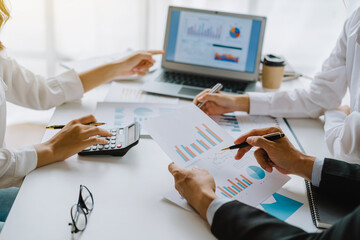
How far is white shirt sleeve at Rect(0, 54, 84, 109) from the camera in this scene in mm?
1104

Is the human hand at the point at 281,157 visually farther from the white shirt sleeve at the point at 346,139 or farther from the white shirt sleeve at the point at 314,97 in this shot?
the white shirt sleeve at the point at 314,97

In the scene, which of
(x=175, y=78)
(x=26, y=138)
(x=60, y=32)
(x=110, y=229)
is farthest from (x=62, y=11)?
(x=110, y=229)

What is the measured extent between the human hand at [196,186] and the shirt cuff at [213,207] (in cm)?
1

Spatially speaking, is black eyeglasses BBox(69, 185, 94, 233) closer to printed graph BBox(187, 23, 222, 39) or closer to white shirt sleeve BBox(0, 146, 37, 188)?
white shirt sleeve BBox(0, 146, 37, 188)

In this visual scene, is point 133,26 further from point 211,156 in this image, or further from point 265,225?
point 265,225

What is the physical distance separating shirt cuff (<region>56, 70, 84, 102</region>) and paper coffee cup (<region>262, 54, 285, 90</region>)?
69 cm

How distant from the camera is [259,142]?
889 millimetres

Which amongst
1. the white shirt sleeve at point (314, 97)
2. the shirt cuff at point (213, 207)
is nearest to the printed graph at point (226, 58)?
the white shirt sleeve at point (314, 97)

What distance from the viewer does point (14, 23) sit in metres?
2.12

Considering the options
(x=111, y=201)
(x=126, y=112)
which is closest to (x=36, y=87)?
(x=126, y=112)

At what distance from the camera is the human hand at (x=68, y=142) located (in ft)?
2.95

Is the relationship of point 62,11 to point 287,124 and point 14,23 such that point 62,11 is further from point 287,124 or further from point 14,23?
point 287,124

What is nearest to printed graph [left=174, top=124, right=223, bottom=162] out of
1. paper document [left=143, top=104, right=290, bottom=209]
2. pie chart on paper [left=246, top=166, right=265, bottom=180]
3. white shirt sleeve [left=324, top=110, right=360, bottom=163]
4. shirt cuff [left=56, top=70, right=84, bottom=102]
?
paper document [left=143, top=104, right=290, bottom=209]

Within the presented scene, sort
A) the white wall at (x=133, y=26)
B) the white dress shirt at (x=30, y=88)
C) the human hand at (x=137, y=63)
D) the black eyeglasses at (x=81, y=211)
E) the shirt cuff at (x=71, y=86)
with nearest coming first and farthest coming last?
the black eyeglasses at (x=81, y=211) < the white dress shirt at (x=30, y=88) < the shirt cuff at (x=71, y=86) < the human hand at (x=137, y=63) < the white wall at (x=133, y=26)
